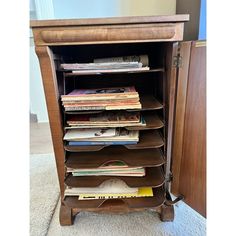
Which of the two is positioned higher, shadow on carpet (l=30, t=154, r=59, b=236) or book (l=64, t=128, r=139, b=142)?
book (l=64, t=128, r=139, b=142)

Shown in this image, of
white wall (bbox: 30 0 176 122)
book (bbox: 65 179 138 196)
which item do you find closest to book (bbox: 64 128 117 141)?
book (bbox: 65 179 138 196)

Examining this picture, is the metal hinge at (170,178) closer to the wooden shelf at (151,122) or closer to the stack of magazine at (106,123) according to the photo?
the stack of magazine at (106,123)

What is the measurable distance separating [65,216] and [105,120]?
0.45 metres

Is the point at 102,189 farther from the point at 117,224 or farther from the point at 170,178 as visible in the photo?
the point at 170,178

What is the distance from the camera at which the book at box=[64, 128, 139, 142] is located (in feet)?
2.24

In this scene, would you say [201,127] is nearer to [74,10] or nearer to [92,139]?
[92,139]

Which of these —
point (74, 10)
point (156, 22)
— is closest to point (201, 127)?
point (156, 22)

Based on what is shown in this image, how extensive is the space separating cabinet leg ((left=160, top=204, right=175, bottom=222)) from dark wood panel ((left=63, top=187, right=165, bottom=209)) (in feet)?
0.23

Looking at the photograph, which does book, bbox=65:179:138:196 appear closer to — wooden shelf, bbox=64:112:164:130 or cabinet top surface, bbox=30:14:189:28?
wooden shelf, bbox=64:112:164:130

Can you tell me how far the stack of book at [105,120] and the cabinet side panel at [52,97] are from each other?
0.14 ft

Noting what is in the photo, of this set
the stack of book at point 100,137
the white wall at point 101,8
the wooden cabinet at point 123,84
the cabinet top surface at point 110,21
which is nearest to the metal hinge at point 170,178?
the wooden cabinet at point 123,84
